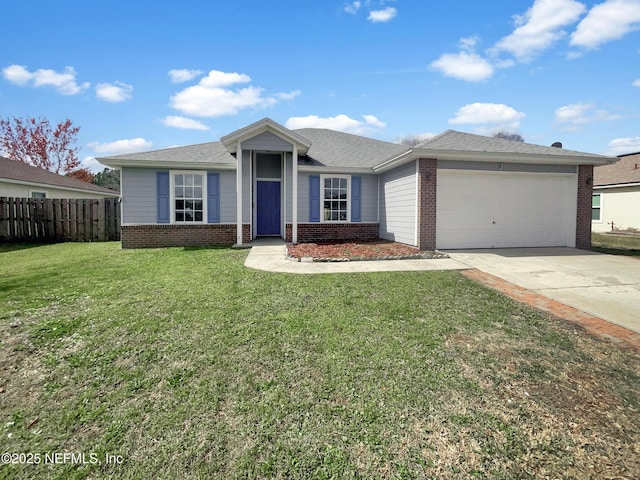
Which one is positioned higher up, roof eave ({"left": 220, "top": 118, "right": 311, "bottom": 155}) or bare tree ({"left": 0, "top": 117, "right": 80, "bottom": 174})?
bare tree ({"left": 0, "top": 117, "right": 80, "bottom": 174})

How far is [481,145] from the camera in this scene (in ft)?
33.5

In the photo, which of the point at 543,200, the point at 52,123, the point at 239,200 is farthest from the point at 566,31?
the point at 52,123

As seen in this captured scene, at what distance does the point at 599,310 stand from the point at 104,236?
1648 centimetres

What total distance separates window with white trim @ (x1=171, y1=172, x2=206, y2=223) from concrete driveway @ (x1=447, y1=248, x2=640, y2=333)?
8771 mm

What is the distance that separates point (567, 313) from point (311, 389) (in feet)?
13.2

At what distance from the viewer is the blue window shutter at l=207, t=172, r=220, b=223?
11.7 m

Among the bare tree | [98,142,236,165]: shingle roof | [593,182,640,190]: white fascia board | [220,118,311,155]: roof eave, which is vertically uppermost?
the bare tree

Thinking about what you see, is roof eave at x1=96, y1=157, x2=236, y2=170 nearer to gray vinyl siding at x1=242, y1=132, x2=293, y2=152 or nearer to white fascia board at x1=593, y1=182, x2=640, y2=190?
gray vinyl siding at x1=242, y1=132, x2=293, y2=152

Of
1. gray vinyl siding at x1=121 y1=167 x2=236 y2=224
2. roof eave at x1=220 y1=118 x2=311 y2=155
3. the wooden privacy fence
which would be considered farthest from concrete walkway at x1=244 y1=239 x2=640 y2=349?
the wooden privacy fence

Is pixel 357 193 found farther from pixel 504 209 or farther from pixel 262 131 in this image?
pixel 504 209

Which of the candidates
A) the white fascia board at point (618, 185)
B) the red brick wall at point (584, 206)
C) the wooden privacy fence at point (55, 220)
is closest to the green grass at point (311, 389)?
the red brick wall at point (584, 206)

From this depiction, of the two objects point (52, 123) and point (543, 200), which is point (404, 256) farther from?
point (52, 123)

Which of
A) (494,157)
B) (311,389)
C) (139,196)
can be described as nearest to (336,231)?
(494,157)

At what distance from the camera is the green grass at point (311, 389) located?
1.98 metres
